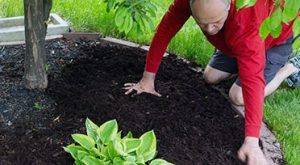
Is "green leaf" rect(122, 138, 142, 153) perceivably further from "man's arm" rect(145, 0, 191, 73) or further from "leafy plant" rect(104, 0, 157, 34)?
"man's arm" rect(145, 0, 191, 73)

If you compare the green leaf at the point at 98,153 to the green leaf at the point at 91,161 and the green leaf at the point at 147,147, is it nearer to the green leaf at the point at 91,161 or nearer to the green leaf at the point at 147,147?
the green leaf at the point at 91,161

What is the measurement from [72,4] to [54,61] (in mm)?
1045

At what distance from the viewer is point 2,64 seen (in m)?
3.49

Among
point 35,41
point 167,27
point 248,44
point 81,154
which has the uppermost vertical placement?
point 248,44

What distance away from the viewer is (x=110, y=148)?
228cm

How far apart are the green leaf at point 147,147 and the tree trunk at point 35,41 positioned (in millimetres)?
997

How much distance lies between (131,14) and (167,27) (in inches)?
22.7

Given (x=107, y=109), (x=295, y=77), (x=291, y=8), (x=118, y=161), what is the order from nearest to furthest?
(x=291, y=8)
(x=118, y=161)
(x=107, y=109)
(x=295, y=77)

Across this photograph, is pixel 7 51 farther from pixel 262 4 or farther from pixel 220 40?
pixel 262 4

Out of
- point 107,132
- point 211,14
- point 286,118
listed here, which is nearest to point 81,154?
point 107,132

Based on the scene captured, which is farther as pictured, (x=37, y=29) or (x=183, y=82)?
(x=183, y=82)

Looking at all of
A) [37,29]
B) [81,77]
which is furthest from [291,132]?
[37,29]

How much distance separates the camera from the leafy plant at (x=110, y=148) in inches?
88.6

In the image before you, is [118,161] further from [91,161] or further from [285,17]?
[285,17]
